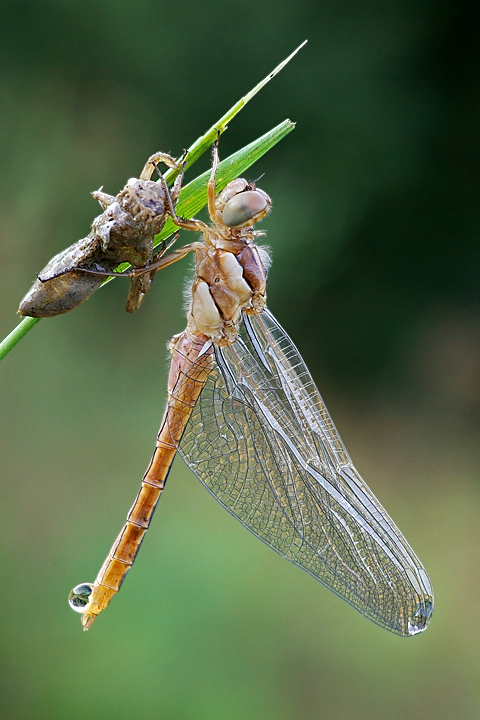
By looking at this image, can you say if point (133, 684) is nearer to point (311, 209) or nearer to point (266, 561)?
point (266, 561)

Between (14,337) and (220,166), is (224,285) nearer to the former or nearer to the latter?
(220,166)

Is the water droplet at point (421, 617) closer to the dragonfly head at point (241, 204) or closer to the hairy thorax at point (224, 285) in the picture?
the hairy thorax at point (224, 285)

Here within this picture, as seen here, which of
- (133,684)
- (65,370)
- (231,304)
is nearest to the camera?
(231,304)

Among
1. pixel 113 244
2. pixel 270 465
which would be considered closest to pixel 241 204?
pixel 113 244

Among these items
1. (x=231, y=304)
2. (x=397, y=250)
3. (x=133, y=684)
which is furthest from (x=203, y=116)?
(x=133, y=684)

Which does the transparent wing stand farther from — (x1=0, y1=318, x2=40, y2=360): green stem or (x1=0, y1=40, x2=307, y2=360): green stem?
(x1=0, y1=318, x2=40, y2=360): green stem

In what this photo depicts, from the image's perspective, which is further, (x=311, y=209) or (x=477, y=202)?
(x=477, y=202)

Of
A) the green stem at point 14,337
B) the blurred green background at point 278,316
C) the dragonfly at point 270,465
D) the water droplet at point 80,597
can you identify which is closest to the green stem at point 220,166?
the green stem at point 14,337
